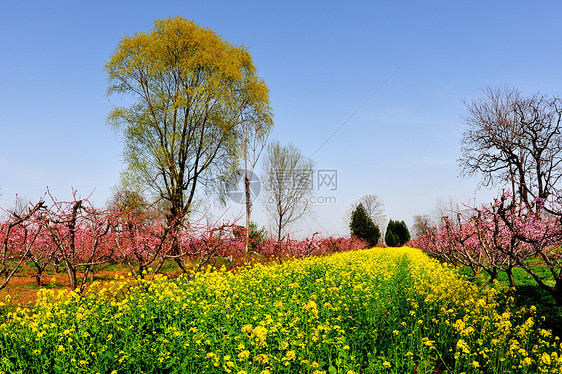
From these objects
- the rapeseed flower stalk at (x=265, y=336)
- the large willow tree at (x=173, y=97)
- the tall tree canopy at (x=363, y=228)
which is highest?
the large willow tree at (x=173, y=97)

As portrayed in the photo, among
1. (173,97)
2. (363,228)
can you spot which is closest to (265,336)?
(173,97)

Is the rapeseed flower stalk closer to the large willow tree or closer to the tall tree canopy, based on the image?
the large willow tree

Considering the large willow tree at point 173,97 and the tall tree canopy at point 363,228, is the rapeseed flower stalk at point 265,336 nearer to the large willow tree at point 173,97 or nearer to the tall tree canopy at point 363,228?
the large willow tree at point 173,97

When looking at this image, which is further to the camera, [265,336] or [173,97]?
[173,97]

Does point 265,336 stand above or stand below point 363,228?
below

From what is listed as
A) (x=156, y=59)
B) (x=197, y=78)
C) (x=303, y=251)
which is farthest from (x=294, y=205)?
(x=156, y=59)

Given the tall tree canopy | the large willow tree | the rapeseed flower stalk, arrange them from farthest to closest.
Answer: the tall tree canopy
the large willow tree
the rapeseed flower stalk

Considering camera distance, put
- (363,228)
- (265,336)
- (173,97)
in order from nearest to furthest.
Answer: (265,336) < (173,97) < (363,228)

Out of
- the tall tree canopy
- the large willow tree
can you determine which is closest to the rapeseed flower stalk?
the large willow tree

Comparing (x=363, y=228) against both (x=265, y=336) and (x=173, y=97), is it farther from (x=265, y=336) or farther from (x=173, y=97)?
(x=265, y=336)

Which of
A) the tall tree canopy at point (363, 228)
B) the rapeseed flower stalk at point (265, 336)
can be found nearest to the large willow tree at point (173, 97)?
the rapeseed flower stalk at point (265, 336)

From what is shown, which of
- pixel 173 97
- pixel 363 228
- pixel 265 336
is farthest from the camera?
pixel 363 228

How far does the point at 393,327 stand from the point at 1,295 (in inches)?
428

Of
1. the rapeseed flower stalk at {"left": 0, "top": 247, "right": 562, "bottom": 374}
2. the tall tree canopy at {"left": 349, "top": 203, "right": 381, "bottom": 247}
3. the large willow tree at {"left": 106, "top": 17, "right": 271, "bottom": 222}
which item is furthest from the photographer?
the tall tree canopy at {"left": 349, "top": 203, "right": 381, "bottom": 247}
